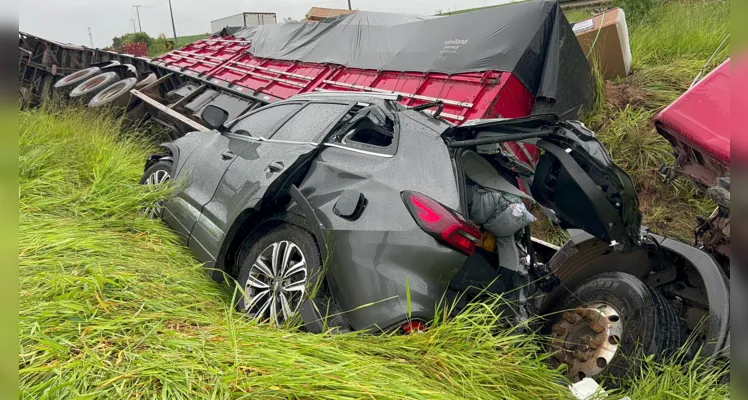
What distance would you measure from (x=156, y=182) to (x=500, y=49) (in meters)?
3.97

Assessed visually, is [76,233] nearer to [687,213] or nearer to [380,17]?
[687,213]

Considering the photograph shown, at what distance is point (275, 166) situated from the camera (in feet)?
10.1

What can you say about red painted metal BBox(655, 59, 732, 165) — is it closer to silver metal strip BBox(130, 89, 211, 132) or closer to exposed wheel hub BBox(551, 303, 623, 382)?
exposed wheel hub BBox(551, 303, 623, 382)

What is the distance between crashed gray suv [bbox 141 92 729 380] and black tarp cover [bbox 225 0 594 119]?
9.31ft

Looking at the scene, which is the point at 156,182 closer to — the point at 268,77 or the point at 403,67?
the point at 403,67

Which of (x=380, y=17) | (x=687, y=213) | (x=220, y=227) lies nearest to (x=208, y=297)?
(x=220, y=227)

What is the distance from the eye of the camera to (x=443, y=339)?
2.25 metres

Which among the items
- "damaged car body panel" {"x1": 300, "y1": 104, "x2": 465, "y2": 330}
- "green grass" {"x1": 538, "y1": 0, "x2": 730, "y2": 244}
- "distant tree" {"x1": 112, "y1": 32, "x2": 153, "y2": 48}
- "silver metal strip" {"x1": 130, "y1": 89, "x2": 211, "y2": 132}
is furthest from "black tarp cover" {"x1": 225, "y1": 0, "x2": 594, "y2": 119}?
"distant tree" {"x1": 112, "y1": 32, "x2": 153, "y2": 48}

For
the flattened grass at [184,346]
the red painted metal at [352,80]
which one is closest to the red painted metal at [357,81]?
the red painted metal at [352,80]

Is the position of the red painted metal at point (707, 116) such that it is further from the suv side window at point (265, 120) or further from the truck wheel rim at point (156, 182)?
the truck wheel rim at point (156, 182)

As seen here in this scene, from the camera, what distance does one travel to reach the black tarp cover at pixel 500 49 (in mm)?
5625

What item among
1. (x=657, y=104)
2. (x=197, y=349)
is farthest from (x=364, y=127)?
(x=657, y=104)

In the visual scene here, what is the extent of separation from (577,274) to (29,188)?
154 inches

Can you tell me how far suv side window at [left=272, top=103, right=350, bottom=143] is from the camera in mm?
3256
